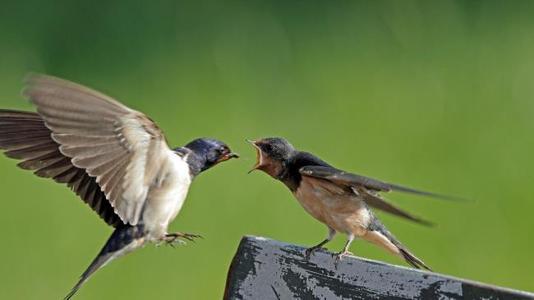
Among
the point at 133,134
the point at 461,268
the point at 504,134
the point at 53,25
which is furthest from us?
the point at 53,25

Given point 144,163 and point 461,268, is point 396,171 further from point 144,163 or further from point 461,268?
point 144,163

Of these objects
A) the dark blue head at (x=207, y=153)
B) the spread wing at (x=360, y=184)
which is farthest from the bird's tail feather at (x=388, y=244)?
the dark blue head at (x=207, y=153)

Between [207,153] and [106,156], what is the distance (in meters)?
0.46

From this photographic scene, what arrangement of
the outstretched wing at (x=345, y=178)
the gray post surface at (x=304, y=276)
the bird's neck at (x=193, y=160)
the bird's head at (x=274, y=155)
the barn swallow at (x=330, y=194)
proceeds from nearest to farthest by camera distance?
1. the gray post surface at (x=304, y=276)
2. the outstretched wing at (x=345, y=178)
3. the barn swallow at (x=330, y=194)
4. the bird's neck at (x=193, y=160)
5. the bird's head at (x=274, y=155)

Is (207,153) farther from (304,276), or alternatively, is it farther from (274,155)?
(304,276)

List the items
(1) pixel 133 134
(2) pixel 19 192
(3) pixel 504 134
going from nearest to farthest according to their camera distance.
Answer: (1) pixel 133 134 → (2) pixel 19 192 → (3) pixel 504 134

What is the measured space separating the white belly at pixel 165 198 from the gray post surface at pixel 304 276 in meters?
Result: 0.77

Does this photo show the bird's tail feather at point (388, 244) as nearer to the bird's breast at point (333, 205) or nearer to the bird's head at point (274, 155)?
the bird's breast at point (333, 205)

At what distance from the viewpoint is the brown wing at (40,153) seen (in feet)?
11.9

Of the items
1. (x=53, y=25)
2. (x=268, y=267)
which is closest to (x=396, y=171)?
(x=53, y=25)

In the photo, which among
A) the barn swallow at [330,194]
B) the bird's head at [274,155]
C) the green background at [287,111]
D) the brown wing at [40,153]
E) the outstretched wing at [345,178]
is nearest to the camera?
the outstretched wing at [345,178]

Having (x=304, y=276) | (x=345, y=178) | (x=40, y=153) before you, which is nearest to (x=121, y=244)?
(x=40, y=153)

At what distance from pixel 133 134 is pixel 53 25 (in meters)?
3.16

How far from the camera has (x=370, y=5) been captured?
6629mm
